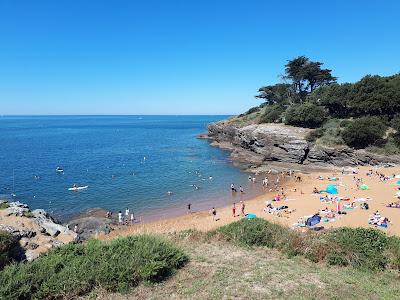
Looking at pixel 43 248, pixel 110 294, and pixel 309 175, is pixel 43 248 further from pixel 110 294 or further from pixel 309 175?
pixel 309 175

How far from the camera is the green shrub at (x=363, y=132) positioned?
4553 centimetres

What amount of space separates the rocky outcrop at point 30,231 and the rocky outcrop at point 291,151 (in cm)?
3557

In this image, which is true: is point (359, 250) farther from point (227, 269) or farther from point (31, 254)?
point (31, 254)

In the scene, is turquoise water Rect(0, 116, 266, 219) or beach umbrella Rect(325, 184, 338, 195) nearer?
beach umbrella Rect(325, 184, 338, 195)

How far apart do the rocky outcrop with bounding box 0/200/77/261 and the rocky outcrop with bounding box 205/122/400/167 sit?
35567 millimetres

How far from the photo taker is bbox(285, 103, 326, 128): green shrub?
54656 millimetres

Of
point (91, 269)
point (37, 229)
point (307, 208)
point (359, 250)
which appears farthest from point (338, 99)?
point (91, 269)

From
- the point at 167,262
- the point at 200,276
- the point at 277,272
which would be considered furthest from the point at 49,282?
the point at 277,272

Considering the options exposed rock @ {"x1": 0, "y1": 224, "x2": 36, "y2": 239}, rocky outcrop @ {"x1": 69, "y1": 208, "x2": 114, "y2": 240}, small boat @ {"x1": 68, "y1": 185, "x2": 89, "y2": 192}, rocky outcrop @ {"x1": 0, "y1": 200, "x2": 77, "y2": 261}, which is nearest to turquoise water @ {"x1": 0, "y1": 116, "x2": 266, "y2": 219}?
small boat @ {"x1": 68, "y1": 185, "x2": 89, "y2": 192}

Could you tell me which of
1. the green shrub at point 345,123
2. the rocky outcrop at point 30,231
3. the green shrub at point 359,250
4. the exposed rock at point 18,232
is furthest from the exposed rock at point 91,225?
the green shrub at point 345,123

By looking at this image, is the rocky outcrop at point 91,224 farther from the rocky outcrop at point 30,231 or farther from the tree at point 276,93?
the tree at point 276,93

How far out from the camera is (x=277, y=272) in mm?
10789

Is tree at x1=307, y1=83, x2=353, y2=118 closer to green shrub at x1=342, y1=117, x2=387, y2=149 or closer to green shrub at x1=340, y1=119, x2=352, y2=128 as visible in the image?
green shrub at x1=340, y1=119, x2=352, y2=128

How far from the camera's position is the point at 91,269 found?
962cm
